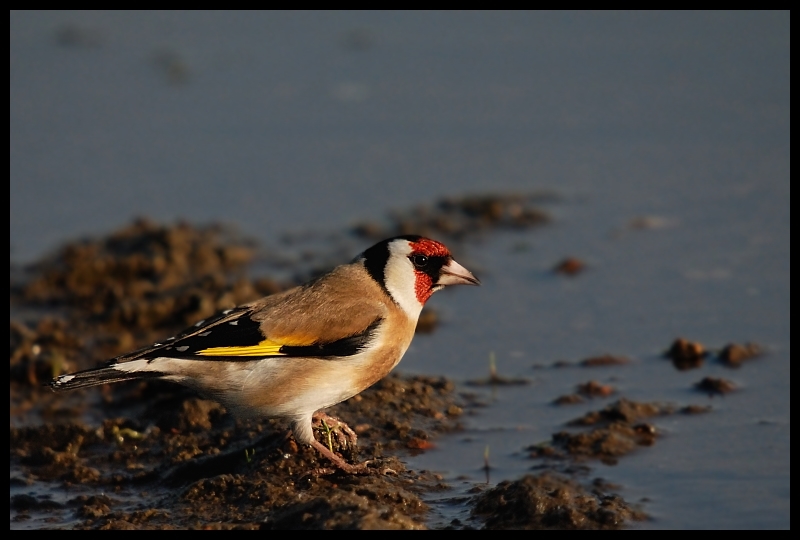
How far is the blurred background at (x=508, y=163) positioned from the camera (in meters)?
9.13

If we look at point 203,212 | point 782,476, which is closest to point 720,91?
point 203,212

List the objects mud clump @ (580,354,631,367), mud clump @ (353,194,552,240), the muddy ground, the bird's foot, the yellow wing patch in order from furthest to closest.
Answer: mud clump @ (353,194,552,240) → mud clump @ (580,354,631,367) → the yellow wing patch → the bird's foot → the muddy ground

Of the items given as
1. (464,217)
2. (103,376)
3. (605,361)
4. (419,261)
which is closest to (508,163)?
(464,217)

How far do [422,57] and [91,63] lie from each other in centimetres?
392

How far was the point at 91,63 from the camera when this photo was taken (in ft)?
46.9

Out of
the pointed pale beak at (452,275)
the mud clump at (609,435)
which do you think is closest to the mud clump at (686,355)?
the mud clump at (609,435)

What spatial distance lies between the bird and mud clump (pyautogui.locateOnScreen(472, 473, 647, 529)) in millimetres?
840

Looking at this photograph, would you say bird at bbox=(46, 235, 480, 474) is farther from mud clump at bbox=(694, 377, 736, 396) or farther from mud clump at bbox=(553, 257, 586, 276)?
mud clump at bbox=(553, 257, 586, 276)

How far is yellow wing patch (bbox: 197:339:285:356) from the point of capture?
22.5ft

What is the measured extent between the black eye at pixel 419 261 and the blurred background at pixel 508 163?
119 centimetres

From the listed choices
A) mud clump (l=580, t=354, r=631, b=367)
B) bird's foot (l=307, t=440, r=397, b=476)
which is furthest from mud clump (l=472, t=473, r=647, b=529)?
mud clump (l=580, t=354, r=631, b=367)

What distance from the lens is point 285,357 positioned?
6.91 m

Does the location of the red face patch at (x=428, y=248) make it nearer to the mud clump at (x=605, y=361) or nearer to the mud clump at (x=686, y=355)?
the mud clump at (x=605, y=361)

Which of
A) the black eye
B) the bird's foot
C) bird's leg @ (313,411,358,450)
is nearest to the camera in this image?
the bird's foot
